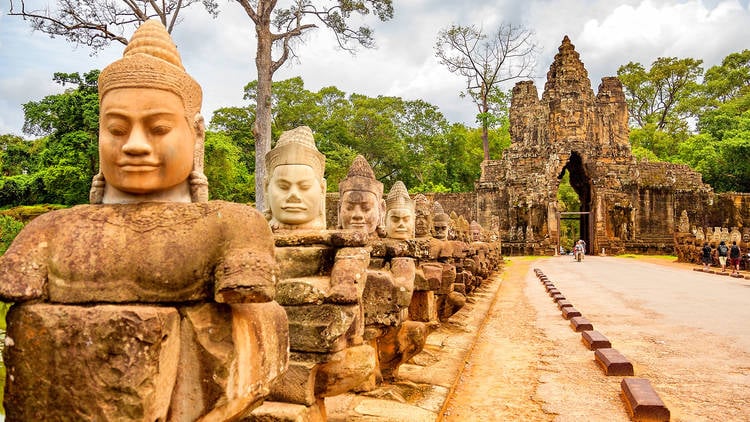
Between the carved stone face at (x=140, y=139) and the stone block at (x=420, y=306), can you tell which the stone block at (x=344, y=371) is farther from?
the stone block at (x=420, y=306)

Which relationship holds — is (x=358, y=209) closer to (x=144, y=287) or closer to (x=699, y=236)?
(x=144, y=287)

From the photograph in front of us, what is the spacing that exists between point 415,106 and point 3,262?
146 feet

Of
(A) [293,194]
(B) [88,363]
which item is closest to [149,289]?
(B) [88,363]

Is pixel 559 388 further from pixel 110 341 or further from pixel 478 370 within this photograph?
pixel 110 341

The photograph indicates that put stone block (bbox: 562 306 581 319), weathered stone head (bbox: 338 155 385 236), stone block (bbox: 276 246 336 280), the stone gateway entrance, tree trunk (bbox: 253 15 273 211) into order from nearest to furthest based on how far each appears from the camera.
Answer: stone block (bbox: 276 246 336 280), weathered stone head (bbox: 338 155 385 236), stone block (bbox: 562 306 581 319), tree trunk (bbox: 253 15 273 211), the stone gateway entrance

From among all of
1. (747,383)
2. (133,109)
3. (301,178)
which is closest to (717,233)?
(747,383)

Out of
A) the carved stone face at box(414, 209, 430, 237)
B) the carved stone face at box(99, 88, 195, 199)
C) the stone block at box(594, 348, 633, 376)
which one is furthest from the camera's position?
the carved stone face at box(414, 209, 430, 237)

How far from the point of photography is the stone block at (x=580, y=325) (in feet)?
24.4

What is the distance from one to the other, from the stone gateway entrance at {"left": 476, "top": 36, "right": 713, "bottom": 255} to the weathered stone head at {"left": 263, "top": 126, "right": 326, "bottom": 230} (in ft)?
89.2

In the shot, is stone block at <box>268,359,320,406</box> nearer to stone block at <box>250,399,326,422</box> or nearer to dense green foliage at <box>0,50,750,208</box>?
stone block at <box>250,399,326,422</box>

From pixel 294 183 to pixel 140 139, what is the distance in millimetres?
1517

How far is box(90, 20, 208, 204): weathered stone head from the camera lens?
1923mm

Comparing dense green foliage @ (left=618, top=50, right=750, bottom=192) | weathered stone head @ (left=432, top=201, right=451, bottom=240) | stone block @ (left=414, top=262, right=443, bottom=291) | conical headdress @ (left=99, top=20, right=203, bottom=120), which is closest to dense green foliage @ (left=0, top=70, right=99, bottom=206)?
weathered stone head @ (left=432, top=201, right=451, bottom=240)

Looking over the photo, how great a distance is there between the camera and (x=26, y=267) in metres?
1.77
